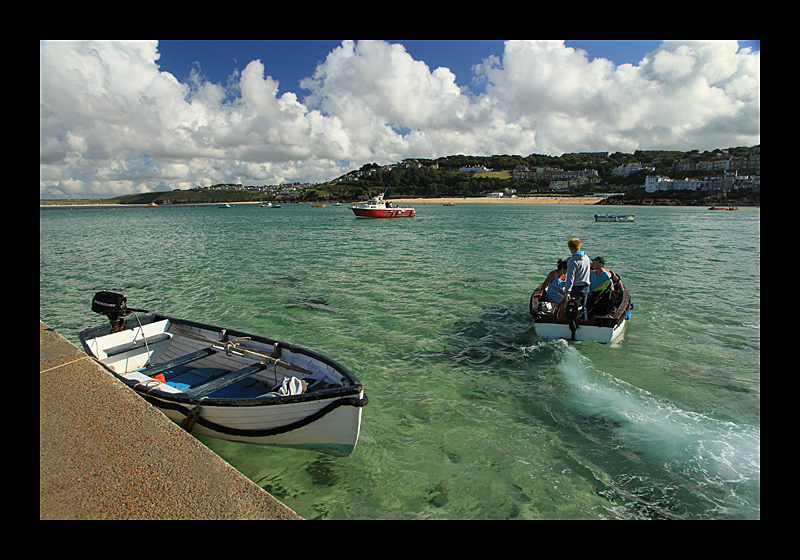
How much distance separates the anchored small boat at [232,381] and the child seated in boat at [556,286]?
7201mm

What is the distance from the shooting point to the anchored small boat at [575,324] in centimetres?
1009

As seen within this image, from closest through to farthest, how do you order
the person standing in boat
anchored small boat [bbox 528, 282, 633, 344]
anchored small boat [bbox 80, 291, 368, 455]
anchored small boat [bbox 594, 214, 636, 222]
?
anchored small boat [bbox 80, 291, 368, 455] → the person standing in boat → anchored small boat [bbox 528, 282, 633, 344] → anchored small boat [bbox 594, 214, 636, 222]

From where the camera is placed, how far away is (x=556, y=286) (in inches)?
433

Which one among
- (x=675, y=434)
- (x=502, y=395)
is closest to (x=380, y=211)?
(x=502, y=395)

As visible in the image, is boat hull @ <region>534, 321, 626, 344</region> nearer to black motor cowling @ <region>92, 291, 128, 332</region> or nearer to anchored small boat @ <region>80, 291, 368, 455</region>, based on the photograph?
anchored small boat @ <region>80, 291, 368, 455</region>

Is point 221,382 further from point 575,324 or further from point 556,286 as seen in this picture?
point 556,286

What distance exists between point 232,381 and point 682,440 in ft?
25.2

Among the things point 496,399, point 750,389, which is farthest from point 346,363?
point 750,389

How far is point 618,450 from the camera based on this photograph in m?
6.11

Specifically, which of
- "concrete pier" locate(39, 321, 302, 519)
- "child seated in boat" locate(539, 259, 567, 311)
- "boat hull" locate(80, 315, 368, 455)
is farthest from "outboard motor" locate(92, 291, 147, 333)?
"child seated in boat" locate(539, 259, 567, 311)

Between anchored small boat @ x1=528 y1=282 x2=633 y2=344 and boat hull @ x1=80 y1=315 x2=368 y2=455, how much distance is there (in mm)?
6483

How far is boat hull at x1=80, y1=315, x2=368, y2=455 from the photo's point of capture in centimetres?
575

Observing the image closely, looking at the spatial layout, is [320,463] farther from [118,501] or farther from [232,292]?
[232,292]

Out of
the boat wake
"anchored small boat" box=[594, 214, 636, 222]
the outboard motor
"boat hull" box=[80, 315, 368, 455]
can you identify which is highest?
"anchored small boat" box=[594, 214, 636, 222]
